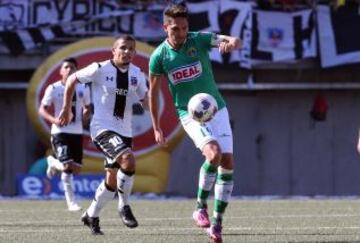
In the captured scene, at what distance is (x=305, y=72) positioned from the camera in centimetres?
2366

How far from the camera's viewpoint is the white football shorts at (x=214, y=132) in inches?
364

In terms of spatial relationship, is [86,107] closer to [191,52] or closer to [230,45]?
[191,52]

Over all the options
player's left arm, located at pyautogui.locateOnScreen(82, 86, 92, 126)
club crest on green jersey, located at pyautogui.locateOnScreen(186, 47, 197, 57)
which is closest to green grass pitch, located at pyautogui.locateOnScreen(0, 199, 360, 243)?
player's left arm, located at pyautogui.locateOnScreen(82, 86, 92, 126)

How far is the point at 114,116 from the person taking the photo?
10742 mm

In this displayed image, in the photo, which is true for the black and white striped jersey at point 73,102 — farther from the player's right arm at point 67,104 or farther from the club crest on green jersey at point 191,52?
the club crest on green jersey at point 191,52

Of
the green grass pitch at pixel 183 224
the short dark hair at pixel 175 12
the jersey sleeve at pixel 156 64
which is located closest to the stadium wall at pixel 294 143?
the green grass pitch at pixel 183 224

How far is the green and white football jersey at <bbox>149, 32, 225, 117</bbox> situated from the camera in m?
9.57

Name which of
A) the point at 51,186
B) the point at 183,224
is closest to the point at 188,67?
the point at 183,224

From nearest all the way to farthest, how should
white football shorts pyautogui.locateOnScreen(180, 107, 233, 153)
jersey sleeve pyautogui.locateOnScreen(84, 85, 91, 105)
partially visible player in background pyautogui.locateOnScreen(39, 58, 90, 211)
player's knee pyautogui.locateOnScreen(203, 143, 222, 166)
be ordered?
player's knee pyautogui.locateOnScreen(203, 143, 222, 166), white football shorts pyautogui.locateOnScreen(180, 107, 233, 153), jersey sleeve pyautogui.locateOnScreen(84, 85, 91, 105), partially visible player in background pyautogui.locateOnScreen(39, 58, 90, 211)

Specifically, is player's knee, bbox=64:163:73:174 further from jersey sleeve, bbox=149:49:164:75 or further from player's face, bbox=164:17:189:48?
player's face, bbox=164:17:189:48

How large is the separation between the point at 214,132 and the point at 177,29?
982mm

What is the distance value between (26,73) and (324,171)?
7.00m

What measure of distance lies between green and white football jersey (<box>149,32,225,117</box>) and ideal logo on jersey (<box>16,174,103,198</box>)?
9990 mm

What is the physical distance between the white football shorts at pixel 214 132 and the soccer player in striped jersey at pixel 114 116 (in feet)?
3.91
